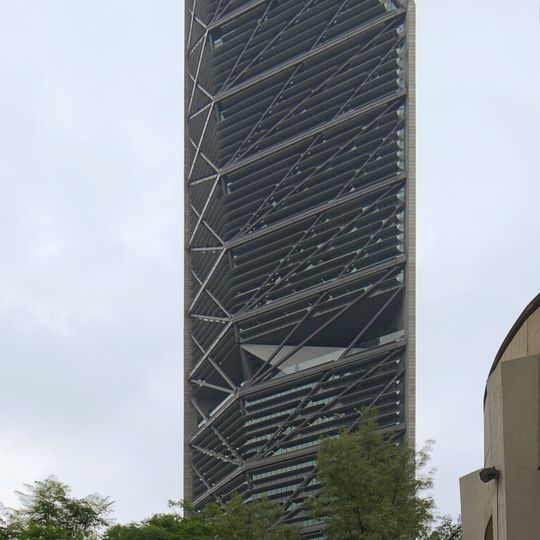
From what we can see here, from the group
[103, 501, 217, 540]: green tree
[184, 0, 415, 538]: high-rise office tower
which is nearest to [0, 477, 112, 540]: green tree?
[103, 501, 217, 540]: green tree

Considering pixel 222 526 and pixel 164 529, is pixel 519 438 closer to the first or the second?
pixel 222 526

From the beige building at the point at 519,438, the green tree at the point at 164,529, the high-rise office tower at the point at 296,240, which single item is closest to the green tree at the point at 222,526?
the green tree at the point at 164,529

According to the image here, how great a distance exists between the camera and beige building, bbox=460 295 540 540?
78.4 ft

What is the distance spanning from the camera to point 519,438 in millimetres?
24234

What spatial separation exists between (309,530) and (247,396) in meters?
13.5

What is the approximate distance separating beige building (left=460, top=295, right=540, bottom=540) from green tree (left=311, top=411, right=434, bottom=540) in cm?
2119

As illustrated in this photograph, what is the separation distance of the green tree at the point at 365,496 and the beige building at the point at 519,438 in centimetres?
2119

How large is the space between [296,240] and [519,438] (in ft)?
301

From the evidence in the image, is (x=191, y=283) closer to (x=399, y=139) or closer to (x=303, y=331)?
(x=303, y=331)

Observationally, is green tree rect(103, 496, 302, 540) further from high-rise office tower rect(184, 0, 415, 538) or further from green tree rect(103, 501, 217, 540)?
high-rise office tower rect(184, 0, 415, 538)

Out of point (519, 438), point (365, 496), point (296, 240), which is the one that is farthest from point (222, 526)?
point (296, 240)

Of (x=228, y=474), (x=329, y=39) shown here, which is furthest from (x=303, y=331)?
(x=329, y=39)

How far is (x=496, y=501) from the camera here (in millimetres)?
25484

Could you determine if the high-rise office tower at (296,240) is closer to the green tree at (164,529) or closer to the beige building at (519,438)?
the green tree at (164,529)
